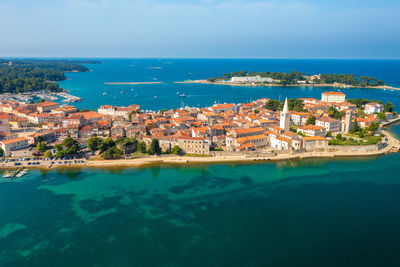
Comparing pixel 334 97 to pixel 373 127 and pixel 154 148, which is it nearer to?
pixel 373 127

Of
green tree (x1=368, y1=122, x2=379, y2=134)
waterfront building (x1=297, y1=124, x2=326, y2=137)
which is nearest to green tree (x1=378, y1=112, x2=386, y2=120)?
green tree (x1=368, y1=122, x2=379, y2=134)

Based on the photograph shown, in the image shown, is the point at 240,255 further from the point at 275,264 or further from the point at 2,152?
the point at 2,152

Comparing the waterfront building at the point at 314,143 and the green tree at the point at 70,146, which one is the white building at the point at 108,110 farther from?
the waterfront building at the point at 314,143

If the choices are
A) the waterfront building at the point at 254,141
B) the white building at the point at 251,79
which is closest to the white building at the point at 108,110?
the waterfront building at the point at 254,141

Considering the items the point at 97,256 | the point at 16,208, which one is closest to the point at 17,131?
the point at 16,208

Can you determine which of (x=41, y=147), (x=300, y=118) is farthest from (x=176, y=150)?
(x=300, y=118)
